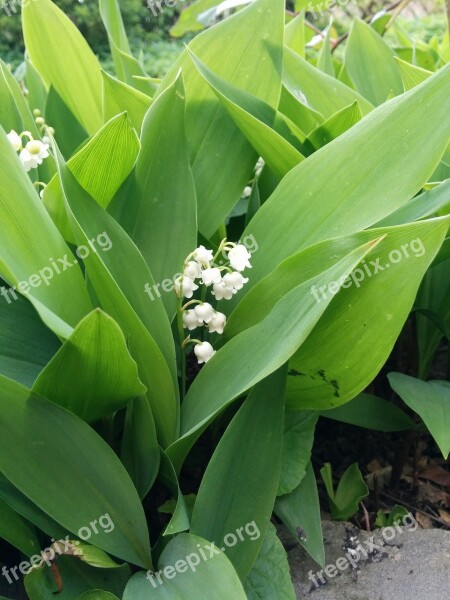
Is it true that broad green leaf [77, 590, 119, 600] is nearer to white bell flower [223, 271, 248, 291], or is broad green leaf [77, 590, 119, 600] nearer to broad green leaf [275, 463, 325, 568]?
broad green leaf [275, 463, 325, 568]

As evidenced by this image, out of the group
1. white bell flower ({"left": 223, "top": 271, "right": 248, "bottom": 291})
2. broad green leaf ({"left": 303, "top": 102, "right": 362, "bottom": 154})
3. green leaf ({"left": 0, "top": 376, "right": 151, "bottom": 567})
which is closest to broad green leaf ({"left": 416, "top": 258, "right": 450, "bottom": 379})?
broad green leaf ({"left": 303, "top": 102, "right": 362, "bottom": 154})

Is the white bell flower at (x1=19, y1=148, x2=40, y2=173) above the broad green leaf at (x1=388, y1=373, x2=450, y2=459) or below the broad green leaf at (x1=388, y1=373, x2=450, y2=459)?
above

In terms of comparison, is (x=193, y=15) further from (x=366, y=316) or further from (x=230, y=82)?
(x=366, y=316)

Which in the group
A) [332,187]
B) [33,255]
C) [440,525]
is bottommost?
[440,525]

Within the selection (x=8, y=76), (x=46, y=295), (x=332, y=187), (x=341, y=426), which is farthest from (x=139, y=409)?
(x=8, y=76)

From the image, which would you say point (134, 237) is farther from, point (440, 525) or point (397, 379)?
point (440, 525)

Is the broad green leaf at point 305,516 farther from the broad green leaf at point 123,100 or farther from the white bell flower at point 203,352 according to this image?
the broad green leaf at point 123,100

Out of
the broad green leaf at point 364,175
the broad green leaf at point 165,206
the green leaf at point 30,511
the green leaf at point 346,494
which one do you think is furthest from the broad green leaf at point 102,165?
the green leaf at point 346,494
